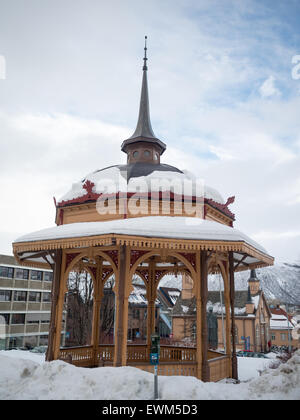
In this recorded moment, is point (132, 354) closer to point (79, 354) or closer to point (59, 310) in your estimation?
point (79, 354)

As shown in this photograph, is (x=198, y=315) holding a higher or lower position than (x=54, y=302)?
lower

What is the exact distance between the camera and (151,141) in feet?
58.9

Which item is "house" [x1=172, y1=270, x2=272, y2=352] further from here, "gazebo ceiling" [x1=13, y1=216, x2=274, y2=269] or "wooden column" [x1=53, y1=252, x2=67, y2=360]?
"gazebo ceiling" [x1=13, y1=216, x2=274, y2=269]

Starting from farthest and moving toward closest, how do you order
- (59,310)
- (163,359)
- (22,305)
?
(22,305) < (163,359) < (59,310)

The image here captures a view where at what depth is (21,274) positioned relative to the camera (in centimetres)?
4431

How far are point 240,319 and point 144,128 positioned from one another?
41635 millimetres

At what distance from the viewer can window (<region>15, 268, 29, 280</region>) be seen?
143ft

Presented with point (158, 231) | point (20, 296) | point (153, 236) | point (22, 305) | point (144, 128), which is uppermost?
point (144, 128)

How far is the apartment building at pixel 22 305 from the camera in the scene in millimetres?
41281

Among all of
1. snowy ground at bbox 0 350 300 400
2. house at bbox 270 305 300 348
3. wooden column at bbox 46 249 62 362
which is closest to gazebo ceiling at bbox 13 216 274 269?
wooden column at bbox 46 249 62 362

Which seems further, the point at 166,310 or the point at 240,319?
the point at 166,310

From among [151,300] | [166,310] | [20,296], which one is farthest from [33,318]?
[151,300]

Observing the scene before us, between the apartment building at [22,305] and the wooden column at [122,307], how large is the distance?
1342 inches

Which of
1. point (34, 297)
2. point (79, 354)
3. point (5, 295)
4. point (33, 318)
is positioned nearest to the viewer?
point (79, 354)
